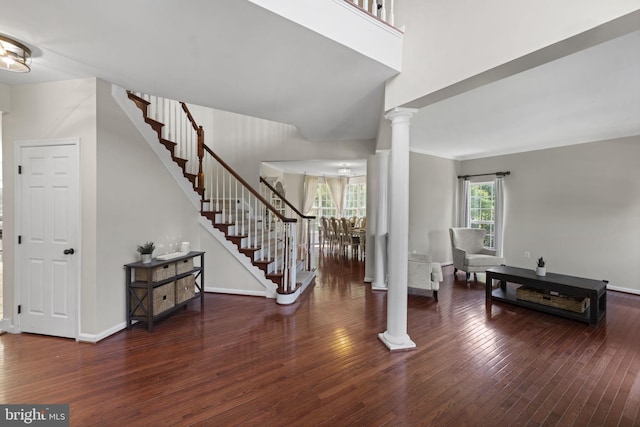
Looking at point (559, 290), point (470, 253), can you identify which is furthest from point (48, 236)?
point (470, 253)

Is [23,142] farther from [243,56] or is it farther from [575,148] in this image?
[575,148]

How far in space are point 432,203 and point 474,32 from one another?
4.75 metres

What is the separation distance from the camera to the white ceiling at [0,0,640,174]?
1.74 metres

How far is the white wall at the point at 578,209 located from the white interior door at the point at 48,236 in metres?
7.41

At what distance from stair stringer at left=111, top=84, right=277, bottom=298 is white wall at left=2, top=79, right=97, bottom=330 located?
13.7 inches

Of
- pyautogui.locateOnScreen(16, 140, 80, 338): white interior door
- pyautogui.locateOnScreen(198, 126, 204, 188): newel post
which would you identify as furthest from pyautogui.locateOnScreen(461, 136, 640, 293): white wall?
pyautogui.locateOnScreen(16, 140, 80, 338): white interior door

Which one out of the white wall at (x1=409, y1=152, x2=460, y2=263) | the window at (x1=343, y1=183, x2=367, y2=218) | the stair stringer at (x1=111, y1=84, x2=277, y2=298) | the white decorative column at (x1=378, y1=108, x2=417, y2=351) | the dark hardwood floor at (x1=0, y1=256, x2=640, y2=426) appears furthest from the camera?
the window at (x1=343, y1=183, x2=367, y2=218)

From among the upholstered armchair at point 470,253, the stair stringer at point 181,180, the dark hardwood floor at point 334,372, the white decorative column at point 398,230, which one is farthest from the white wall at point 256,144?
the dark hardwood floor at point 334,372

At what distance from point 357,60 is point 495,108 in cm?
229

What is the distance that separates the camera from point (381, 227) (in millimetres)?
4688

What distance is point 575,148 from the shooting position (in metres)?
4.99

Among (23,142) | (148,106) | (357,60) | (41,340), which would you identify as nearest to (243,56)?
(357,60)

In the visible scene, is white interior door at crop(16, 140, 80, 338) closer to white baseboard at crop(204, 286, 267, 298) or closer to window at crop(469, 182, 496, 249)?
white baseboard at crop(204, 286, 267, 298)

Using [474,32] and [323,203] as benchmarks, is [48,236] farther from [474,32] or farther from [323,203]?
[323,203]
